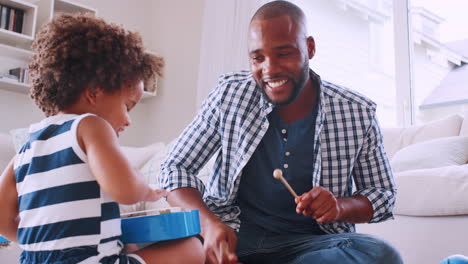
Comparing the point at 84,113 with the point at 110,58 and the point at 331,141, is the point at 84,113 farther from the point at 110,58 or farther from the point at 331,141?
the point at 331,141

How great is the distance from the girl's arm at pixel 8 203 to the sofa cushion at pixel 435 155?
1670 millimetres

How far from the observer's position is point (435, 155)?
6.80 ft

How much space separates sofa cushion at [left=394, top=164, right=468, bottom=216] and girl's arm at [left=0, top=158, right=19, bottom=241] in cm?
127

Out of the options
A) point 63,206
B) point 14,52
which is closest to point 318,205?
point 63,206

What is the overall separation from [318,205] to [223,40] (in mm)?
2561

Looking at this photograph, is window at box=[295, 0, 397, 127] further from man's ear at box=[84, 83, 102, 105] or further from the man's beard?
man's ear at box=[84, 83, 102, 105]

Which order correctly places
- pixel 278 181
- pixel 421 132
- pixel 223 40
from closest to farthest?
pixel 278 181, pixel 421 132, pixel 223 40

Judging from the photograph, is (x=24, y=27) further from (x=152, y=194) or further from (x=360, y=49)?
(x=152, y=194)

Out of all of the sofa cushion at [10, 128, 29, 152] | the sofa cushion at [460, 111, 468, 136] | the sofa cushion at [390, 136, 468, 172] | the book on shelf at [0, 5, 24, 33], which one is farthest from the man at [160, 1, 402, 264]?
the book on shelf at [0, 5, 24, 33]

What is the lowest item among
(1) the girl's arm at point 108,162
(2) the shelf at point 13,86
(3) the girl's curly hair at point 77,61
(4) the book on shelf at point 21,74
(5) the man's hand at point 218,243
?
(5) the man's hand at point 218,243

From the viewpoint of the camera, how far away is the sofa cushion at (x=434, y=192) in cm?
153

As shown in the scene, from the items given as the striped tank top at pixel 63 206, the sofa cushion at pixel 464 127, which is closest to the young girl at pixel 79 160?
the striped tank top at pixel 63 206

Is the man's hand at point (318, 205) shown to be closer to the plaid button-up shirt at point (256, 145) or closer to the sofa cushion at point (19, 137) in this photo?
the plaid button-up shirt at point (256, 145)

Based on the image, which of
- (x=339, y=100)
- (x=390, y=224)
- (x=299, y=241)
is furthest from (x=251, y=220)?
(x=390, y=224)
